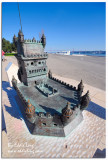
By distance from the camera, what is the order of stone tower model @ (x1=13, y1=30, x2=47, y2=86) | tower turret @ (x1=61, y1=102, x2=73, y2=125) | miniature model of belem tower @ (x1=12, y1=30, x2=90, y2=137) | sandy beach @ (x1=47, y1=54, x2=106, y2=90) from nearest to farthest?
tower turret @ (x1=61, y1=102, x2=73, y2=125) → miniature model of belem tower @ (x1=12, y1=30, x2=90, y2=137) → stone tower model @ (x1=13, y1=30, x2=47, y2=86) → sandy beach @ (x1=47, y1=54, x2=106, y2=90)

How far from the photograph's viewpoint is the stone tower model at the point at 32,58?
38.1 feet

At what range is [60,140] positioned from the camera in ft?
29.7

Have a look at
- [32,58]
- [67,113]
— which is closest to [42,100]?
[67,113]

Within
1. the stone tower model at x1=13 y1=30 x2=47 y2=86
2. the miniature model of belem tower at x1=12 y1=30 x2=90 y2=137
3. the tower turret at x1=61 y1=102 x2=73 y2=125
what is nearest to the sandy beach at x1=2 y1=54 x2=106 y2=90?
the miniature model of belem tower at x1=12 y1=30 x2=90 y2=137

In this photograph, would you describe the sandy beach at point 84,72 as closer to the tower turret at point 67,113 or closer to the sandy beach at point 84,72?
the sandy beach at point 84,72

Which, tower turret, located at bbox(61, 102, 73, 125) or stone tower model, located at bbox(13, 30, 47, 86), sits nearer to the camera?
tower turret, located at bbox(61, 102, 73, 125)

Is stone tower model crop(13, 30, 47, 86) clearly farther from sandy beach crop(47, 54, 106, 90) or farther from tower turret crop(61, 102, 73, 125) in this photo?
sandy beach crop(47, 54, 106, 90)

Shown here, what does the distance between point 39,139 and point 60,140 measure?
2.46 meters

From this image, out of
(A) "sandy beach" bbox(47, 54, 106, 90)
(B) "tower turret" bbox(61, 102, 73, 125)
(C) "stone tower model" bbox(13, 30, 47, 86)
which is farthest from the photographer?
(A) "sandy beach" bbox(47, 54, 106, 90)

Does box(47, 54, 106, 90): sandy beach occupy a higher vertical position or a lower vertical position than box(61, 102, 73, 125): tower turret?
higher

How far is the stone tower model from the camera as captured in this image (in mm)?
11602

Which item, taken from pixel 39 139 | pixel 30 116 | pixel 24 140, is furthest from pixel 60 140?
→ pixel 30 116

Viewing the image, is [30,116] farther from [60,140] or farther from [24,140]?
[60,140]

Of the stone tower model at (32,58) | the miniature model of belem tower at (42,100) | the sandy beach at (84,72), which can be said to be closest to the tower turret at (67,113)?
the miniature model of belem tower at (42,100)
